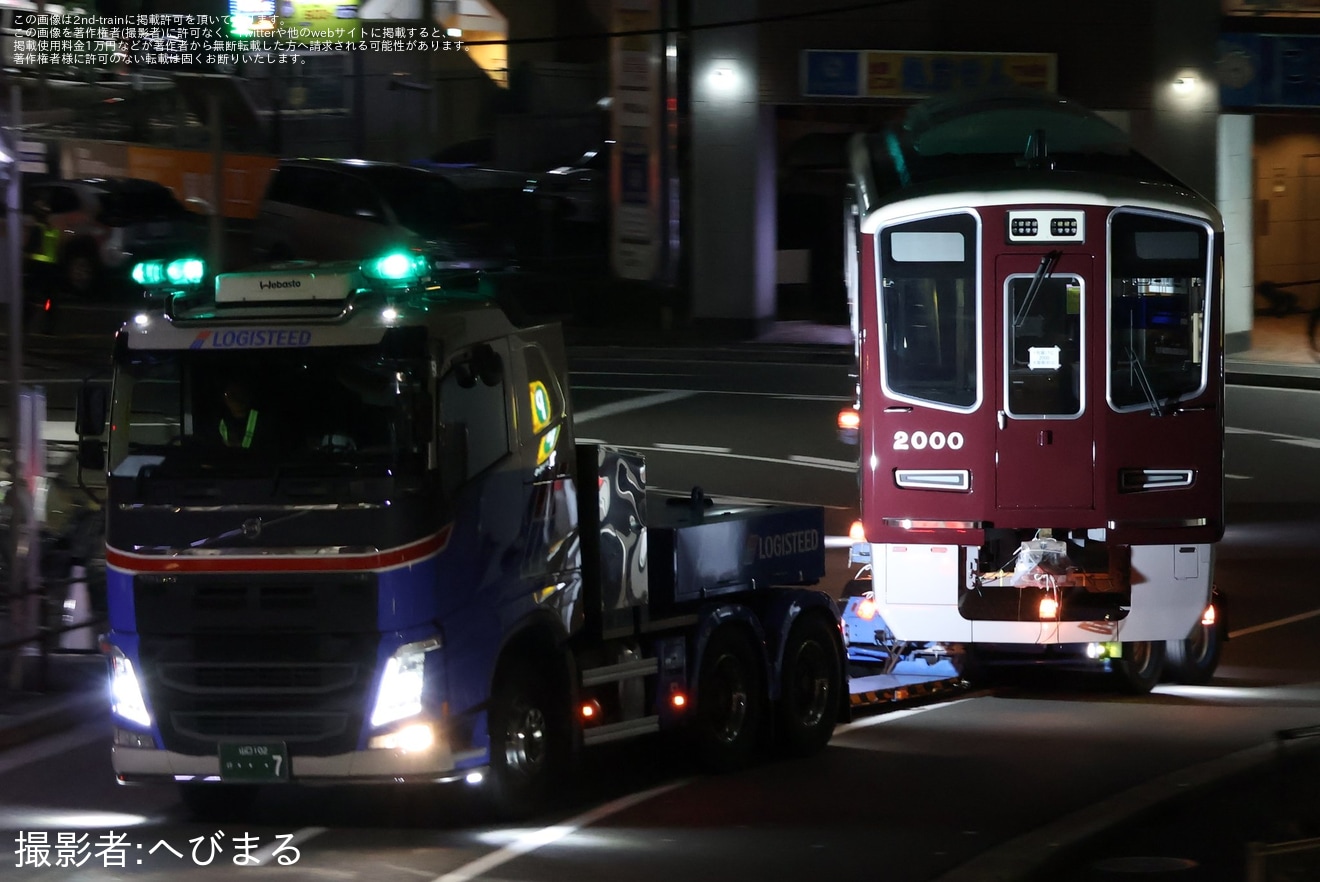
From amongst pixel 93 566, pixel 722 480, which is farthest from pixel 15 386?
pixel 722 480

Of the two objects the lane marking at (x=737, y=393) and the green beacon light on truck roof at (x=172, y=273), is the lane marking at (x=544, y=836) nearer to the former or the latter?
the green beacon light on truck roof at (x=172, y=273)

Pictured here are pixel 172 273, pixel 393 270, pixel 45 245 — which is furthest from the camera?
pixel 45 245

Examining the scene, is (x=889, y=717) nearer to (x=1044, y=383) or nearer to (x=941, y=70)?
(x=1044, y=383)

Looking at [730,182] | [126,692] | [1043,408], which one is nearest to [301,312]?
[126,692]

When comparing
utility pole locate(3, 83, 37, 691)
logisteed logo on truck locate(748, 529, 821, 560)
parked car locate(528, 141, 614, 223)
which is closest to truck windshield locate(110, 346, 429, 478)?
logisteed logo on truck locate(748, 529, 821, 560)

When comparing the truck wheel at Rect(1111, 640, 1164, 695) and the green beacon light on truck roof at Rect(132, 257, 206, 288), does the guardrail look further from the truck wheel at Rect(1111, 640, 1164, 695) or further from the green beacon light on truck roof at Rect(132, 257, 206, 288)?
the green beacon light on truck roof at Rect(132, 257, 206, 288)

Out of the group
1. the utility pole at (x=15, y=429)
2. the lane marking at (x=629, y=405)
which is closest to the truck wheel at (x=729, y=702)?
the utility pole at (x=15, y=429)

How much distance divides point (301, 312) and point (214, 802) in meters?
2.56

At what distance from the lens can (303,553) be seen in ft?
30.2

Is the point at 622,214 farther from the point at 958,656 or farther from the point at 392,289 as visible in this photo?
the point at 392,289

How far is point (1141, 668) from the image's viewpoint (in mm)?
14227

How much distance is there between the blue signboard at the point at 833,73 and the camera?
109 feet

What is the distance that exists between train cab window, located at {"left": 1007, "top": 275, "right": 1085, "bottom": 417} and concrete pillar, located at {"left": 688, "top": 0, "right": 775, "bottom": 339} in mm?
20449

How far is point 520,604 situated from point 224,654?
1.48 metres
